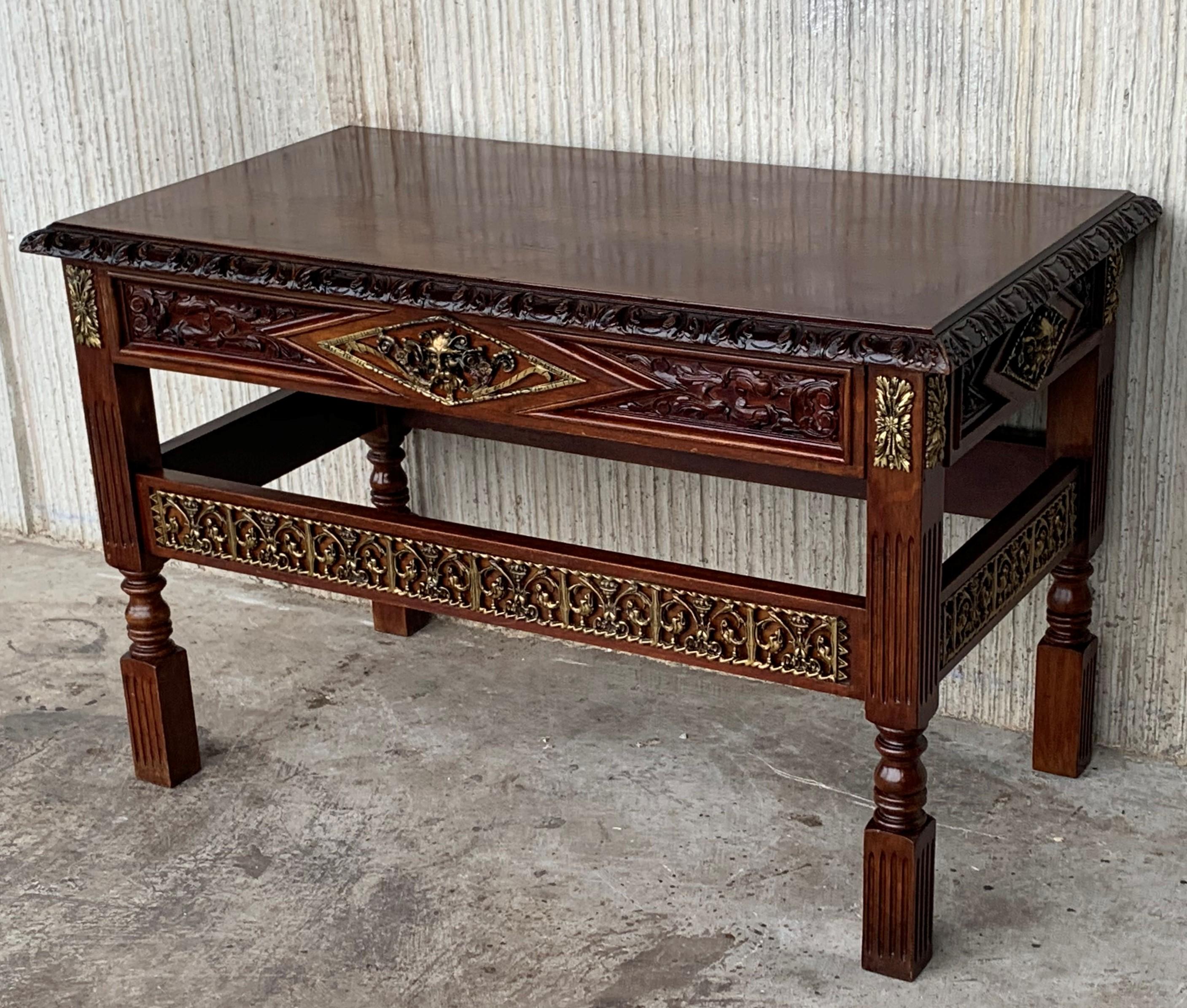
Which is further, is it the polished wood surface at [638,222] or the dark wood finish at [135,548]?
the dark wood finish at [135,548]

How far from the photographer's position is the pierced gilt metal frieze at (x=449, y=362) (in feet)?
6.90

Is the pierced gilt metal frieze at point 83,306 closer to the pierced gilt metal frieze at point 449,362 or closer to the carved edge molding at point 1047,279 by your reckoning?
the pierced gilt metal frieze at point 449,362

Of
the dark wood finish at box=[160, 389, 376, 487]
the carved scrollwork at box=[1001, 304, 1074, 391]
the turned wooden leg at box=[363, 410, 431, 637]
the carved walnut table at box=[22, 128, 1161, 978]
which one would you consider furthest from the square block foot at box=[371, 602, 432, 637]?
the carved scrollwork at box=[1001, 304, 1074, 391]

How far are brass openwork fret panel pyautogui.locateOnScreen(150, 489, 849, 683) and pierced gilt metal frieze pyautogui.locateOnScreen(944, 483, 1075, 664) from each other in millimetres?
142

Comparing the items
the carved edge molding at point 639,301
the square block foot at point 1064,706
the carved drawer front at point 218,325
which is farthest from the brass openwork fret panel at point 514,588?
the square block foot at point 1064,706

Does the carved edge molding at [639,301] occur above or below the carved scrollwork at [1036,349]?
above

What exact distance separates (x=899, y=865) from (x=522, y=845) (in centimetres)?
58

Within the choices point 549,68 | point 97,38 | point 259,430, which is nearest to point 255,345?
point 259,430

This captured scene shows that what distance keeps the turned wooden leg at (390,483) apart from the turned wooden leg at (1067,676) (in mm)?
1049

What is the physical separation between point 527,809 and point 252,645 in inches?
30.8

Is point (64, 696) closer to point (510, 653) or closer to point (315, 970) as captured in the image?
point (510, 653)

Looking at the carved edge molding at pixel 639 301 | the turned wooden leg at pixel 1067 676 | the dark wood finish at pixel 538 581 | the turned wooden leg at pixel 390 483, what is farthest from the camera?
the turned wooden leg at pixel 390 483

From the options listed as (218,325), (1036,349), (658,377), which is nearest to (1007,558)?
(1036,349)

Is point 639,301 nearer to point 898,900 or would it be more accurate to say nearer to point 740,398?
point 740,398
